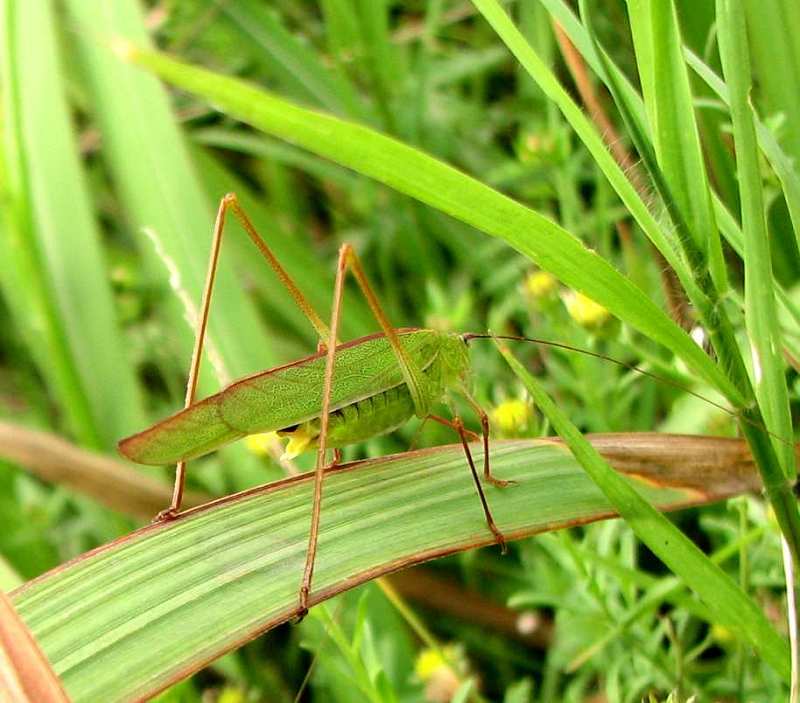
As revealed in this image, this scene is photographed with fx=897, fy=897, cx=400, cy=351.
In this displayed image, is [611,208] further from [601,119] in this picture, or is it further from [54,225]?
[54,225]

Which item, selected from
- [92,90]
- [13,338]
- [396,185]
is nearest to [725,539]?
[396,185]

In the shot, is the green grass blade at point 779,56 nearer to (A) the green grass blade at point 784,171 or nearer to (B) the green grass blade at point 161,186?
(A) the green grass blade at point 784,171

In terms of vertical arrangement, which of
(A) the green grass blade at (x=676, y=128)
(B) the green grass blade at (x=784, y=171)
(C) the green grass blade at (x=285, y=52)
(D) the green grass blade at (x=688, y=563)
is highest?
(C) the green grass blade at (x=285, y=52)

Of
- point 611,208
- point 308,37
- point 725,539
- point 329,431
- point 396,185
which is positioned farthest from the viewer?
point 308,37

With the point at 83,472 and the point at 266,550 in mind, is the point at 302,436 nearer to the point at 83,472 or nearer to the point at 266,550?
the point at 266,550

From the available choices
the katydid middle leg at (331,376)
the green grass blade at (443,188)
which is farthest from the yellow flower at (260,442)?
the green grass blade at (443,188)
